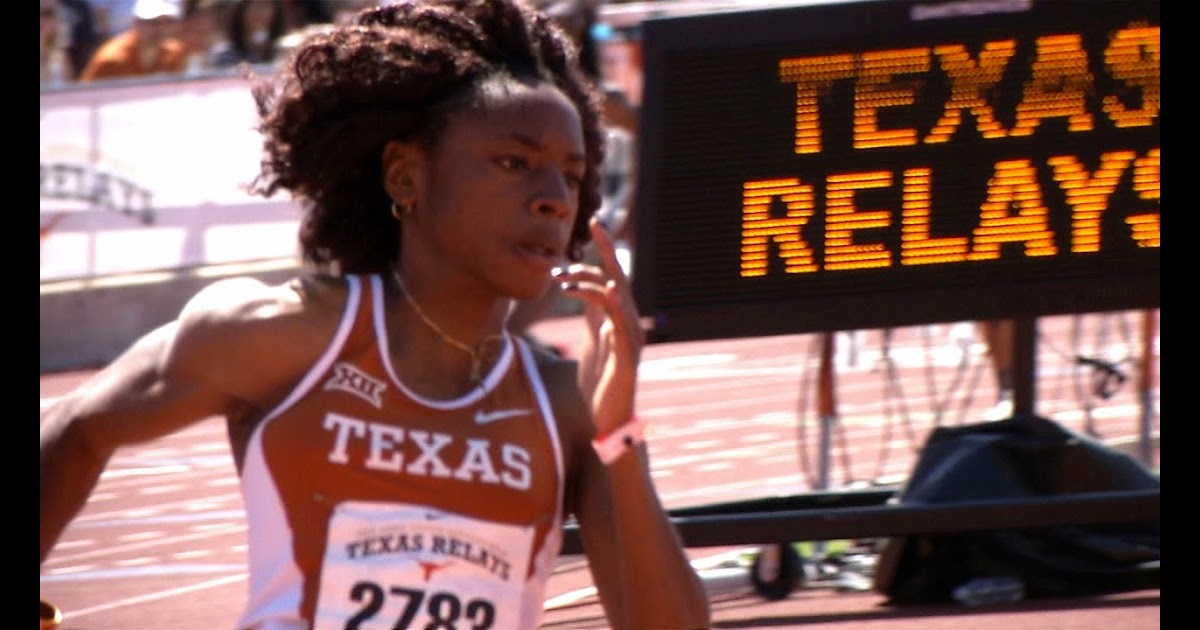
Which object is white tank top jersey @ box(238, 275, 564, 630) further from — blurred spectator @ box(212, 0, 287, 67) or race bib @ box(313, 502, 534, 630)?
blurred spectator @ box(212, 0, 287, 67)

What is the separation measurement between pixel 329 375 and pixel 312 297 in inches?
5.4

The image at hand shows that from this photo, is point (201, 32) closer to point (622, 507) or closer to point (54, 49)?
point (54, 49)

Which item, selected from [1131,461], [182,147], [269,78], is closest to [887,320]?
[1131,461]

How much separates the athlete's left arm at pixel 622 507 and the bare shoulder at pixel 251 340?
0.40 m

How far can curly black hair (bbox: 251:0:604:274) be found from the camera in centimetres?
344

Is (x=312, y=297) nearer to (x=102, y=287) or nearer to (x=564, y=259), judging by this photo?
(x=564, y=259)

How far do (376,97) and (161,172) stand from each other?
470 inches

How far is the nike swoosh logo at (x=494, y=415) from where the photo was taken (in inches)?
133

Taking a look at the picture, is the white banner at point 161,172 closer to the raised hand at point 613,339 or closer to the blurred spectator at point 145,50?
the blurred spectator at point 145,50

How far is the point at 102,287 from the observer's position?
52.0 ft

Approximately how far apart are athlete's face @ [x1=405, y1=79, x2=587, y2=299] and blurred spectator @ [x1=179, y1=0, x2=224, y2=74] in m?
13.6

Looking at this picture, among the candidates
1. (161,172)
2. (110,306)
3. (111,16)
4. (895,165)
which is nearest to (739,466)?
(895,165)

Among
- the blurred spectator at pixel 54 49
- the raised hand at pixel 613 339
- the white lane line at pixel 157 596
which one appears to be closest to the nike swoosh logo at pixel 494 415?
the raised hand at pixel 613 339

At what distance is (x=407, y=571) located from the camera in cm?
326
